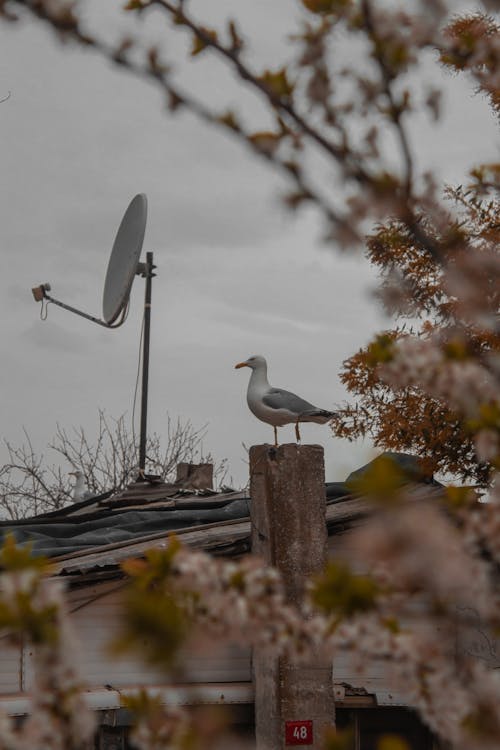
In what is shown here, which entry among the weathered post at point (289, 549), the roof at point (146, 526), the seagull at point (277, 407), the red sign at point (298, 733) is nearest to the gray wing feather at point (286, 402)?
the seagull at point (277, 407)

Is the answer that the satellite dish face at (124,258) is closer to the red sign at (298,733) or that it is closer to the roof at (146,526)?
the roof at (146,526)

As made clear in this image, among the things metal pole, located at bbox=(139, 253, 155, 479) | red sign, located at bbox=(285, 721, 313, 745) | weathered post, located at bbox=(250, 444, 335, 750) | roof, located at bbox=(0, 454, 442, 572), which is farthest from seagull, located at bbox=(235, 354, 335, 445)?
metal pole, located at bbox=(139, 253, 155, 479)

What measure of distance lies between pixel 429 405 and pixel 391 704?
22.4ft

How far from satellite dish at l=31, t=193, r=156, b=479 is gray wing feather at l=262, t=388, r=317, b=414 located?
3.28m

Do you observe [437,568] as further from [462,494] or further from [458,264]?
[458,264]

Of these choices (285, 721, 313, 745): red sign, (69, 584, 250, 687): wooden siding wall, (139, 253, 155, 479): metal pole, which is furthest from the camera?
(139, 253, 155, 479): metal pole

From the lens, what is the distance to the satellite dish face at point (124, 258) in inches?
562

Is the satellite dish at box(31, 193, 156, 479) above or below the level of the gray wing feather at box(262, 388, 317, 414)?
above

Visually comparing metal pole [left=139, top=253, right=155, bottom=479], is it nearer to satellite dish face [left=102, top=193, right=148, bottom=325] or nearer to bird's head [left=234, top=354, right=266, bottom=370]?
satellite dish face [left=102, top=193, right=148, bottom=325]

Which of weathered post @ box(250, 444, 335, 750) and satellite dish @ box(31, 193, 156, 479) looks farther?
satellite dish @ box(31, 193, 156, 479)

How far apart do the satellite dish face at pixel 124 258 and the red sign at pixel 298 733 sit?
591 centimetres

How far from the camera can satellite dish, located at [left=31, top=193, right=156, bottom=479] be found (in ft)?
47.1

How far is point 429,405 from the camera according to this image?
17.8 meters

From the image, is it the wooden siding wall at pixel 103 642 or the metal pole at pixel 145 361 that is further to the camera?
the metal pole at pixel 145 361
